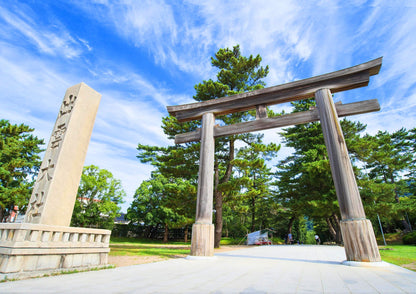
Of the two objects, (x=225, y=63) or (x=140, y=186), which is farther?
(x=140, y=186)

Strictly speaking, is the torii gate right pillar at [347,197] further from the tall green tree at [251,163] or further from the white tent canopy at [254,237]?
the white tent canopy at [254,237]

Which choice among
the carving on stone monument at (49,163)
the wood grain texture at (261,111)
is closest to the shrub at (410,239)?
the wood grain texture at (261,111)

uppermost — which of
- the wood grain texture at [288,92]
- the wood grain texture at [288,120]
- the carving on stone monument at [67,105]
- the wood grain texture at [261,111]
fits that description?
the wood grain texture at [288,92]

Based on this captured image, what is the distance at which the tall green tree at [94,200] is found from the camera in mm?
18297

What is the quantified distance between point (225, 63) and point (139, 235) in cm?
2061

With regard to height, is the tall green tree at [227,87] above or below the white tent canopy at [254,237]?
above

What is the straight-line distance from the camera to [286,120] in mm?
5793

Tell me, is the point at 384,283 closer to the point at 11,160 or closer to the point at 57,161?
the point at 57,161

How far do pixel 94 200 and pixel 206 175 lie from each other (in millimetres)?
17867

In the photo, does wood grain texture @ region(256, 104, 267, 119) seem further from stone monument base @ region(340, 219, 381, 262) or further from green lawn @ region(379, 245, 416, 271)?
green lawn @ region(379, 245, 416, 271)

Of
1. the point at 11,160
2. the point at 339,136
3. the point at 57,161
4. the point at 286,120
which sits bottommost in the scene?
the point at 57,161

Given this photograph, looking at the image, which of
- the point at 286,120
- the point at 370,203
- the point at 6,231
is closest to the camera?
the point at 6,231

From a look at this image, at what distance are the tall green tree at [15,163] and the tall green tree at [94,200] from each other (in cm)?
376

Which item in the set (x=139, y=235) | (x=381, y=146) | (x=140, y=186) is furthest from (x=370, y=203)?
(x=139, y=235)
